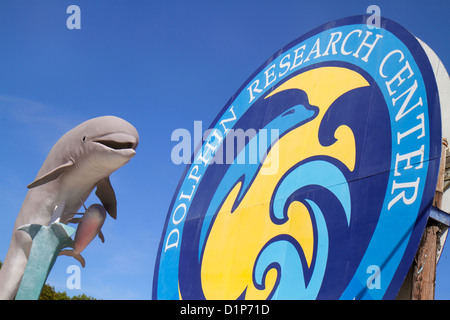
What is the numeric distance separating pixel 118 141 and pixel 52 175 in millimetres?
1348

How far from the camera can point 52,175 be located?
29.0ft

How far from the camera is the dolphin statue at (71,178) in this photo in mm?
8672

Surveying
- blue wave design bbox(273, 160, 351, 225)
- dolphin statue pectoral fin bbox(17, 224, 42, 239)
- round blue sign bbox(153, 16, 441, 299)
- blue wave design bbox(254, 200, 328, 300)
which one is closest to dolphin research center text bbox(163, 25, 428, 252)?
round blue sign bbox(153, 16, 441, 299)

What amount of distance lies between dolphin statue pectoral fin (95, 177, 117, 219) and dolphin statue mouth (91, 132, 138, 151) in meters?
0.85

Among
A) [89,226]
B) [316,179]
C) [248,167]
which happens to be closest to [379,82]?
[316,179]

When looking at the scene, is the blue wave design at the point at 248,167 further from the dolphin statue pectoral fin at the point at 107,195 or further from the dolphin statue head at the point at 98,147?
the dolphin statue head at the point at 98,147

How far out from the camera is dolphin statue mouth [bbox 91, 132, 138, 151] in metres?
8.60

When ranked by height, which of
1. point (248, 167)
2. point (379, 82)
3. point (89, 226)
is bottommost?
point (89, 226)

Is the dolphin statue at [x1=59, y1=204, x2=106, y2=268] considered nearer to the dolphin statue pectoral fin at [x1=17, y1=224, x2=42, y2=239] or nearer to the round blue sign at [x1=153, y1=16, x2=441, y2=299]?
the dolphin statue pectoral fin at [x1=17, y1=224, x2=42, y2=239]

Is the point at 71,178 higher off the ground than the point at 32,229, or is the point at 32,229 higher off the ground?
the point at 71,178

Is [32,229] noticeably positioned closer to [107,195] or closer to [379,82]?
[107,195]

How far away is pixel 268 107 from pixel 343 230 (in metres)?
4.34
